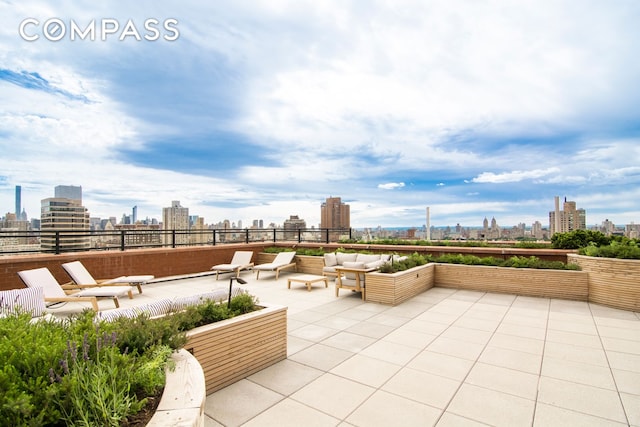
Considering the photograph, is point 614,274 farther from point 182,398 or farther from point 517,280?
point 182,398

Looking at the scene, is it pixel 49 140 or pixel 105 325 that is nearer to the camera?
pixel 105 325

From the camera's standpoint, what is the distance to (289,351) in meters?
3.80

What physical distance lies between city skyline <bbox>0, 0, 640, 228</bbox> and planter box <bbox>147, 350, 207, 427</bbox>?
7167mm

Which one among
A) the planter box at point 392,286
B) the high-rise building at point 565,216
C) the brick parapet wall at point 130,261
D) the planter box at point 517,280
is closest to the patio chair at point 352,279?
the planter box at point 392,286

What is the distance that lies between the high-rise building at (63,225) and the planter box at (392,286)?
6743 millimetres

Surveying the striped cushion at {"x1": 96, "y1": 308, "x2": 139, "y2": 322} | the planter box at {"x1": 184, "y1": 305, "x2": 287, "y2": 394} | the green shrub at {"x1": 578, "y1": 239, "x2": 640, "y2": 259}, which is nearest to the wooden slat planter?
the planter box at {"x1": 184, "y1": 305, "x2": 287, "y2": 394}

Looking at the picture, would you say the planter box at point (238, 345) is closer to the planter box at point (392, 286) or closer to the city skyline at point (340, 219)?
the planter box at point (392, 286)

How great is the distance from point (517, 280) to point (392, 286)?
10.1 feet

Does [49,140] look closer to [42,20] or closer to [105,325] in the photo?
[42,20]

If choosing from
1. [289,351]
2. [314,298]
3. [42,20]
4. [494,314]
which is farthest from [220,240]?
[494,314]

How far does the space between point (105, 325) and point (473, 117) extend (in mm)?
11684

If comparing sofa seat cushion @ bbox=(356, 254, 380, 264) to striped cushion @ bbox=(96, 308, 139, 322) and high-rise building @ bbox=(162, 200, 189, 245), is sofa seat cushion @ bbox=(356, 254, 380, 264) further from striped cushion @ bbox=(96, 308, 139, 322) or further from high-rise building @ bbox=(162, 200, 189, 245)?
striped cushion @ bbox=(96, 308, 139, 322)

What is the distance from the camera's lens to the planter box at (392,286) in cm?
603

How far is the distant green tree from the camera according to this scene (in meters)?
7.80
